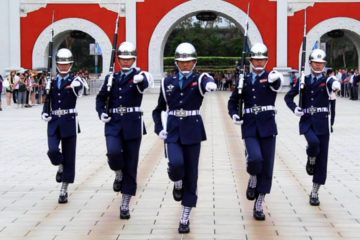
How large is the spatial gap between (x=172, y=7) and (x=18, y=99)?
11.1 meters

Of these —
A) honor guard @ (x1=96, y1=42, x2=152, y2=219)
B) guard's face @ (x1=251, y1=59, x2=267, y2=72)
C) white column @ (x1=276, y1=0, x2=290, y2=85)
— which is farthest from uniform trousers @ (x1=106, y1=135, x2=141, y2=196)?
white column @ (x1=276, y1=0, x2=290, y2=85)

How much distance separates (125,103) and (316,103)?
2.31 metres

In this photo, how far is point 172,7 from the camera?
3750cm

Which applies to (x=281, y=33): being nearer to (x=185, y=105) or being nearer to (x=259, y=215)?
(x=259, y=215)

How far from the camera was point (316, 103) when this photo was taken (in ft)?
30.1

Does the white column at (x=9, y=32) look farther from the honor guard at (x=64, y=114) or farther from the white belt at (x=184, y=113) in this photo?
the white belt at (x=184, y=113)

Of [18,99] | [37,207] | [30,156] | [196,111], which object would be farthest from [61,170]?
[18,99]

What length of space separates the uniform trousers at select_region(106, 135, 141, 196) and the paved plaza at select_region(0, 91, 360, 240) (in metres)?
0.36

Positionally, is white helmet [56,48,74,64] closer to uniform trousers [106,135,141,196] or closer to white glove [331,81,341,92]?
uniform trousers [106,135,141,196]

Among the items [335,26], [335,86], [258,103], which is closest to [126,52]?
[258,103]

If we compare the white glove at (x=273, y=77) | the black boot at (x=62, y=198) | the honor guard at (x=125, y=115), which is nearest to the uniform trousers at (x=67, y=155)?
the black boot at (x=62, y=198)

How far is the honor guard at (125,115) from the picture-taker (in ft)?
27.4

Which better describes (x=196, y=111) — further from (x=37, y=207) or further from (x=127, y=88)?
(x=37, y=207)

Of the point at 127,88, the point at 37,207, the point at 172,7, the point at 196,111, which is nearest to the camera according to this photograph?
the point at 196,111
